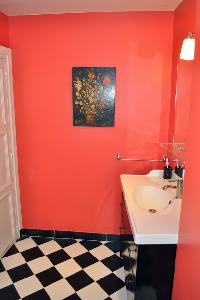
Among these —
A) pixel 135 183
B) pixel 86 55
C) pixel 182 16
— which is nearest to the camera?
pixel 182 16

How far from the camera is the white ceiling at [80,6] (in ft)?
6.86

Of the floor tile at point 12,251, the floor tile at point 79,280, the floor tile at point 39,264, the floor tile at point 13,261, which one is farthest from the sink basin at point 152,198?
the floor tile at point 12,251

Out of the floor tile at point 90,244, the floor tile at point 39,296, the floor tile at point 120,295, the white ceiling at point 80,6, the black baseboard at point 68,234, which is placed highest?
the white ceiling at point 80,6

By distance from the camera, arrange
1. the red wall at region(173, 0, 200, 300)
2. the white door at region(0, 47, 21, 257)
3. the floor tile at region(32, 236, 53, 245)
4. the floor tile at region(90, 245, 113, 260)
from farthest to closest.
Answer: the floor tile at region(32, 236, 53, 245)
the floor tile at region(90, 245, 113, 260)
the white door at region(0, 47, 21, 257)
the red wall at region(173, 0, 200, 300)

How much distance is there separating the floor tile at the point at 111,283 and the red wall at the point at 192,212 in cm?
107

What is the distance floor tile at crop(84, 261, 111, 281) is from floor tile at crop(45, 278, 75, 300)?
23cm

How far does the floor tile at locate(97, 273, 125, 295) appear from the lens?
211 cm

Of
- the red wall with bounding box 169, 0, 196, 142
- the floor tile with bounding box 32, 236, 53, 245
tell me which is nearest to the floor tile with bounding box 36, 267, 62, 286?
the floor tile with bounding box 32, 236, 53, 245

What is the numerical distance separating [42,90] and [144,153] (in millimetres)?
1262

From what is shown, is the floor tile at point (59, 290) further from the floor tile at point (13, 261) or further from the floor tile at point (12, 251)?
the floor tile at point (12, 251)

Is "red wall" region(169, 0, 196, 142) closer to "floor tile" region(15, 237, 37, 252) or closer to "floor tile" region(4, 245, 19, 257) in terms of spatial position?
"floor tile" region(15, 237, 37, 252)

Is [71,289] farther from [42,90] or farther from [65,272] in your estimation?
[42,90]

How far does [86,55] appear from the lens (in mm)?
2449

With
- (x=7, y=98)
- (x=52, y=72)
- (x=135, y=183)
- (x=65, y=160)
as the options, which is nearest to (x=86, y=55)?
(x=52, y=72)
